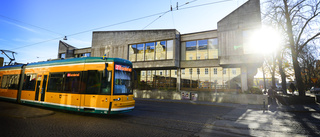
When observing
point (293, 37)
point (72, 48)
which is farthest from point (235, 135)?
point (72, 48)

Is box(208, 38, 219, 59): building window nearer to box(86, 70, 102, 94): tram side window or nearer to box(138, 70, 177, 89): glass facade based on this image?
box(138, 70, 177, 89): glass facade

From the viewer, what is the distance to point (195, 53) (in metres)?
21.0

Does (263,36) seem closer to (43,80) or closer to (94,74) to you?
(94,74)

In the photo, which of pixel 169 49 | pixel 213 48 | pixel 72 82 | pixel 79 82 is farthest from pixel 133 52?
pixel 79 82

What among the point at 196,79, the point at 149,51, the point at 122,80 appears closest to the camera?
the point at 122,80

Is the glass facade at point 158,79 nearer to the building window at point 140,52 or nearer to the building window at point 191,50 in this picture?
the building window at point 140,52

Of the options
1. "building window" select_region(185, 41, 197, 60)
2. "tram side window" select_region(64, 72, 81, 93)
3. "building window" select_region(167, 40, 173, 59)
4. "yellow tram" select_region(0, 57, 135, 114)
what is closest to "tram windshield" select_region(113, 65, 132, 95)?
"yellow tram" select_region(0, 57, 135, 114)

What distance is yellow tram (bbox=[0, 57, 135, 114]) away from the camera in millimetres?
7086

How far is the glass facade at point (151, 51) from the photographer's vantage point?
21391mm

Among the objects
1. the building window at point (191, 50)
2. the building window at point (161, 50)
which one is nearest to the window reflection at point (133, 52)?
the building window at point (161, 50)

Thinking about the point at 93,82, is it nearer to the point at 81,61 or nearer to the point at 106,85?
the point at 106,85

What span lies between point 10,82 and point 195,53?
19.3m

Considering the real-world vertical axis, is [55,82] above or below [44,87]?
above

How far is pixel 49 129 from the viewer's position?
540cm
